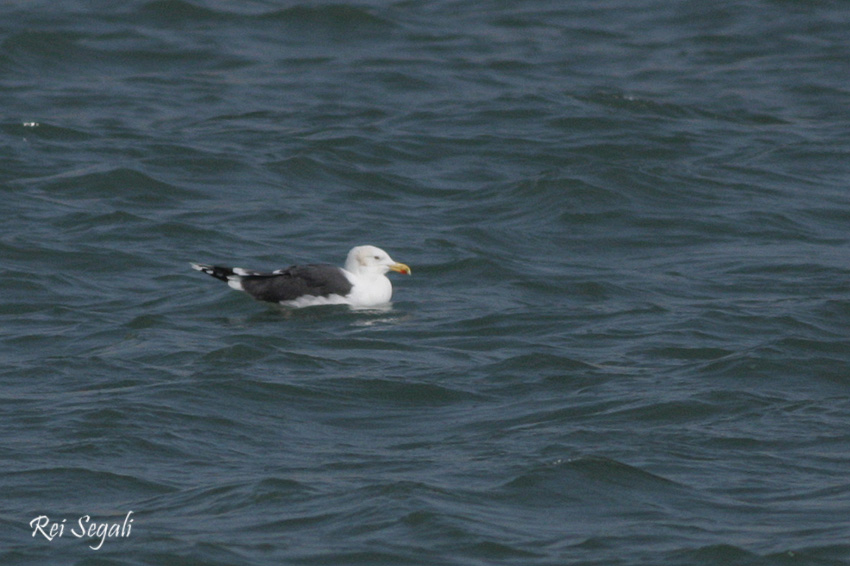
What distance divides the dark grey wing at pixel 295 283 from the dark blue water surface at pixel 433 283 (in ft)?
0.62

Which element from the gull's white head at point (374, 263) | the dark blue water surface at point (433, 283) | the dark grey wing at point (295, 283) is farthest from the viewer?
the gull's white head at point (374, 263)

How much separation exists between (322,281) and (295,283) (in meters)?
0.23

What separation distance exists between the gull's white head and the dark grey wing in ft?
0.66

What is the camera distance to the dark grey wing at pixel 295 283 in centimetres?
1282

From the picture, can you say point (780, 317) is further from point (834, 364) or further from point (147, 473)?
point (147, 473)

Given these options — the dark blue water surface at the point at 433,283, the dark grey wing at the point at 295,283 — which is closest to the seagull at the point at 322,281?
the dark grey wing at the point at 295,283

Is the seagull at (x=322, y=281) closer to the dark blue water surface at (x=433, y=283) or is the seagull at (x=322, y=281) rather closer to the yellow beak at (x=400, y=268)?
the yellow beak at (x=400, y=268)

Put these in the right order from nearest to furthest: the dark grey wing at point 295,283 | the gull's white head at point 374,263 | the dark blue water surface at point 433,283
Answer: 1. the dark blue water surface at point 433,283
2. the dark grey wing at point 295,283
3. the gull's white head at point 374,263

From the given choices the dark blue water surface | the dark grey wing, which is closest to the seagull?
the dark grey wing

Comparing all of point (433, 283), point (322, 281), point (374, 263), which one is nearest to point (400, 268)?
point (374, 263)

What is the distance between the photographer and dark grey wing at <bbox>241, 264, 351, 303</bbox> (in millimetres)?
12820

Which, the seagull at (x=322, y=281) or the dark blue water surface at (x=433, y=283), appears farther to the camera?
the seagull at (x=322, y=281)

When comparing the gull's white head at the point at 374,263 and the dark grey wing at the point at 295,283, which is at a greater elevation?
the gull's white head at the point at 374,263

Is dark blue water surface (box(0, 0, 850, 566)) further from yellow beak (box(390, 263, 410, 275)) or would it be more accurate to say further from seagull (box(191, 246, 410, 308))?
yellow beak (box(390, 263, 410, 275))
